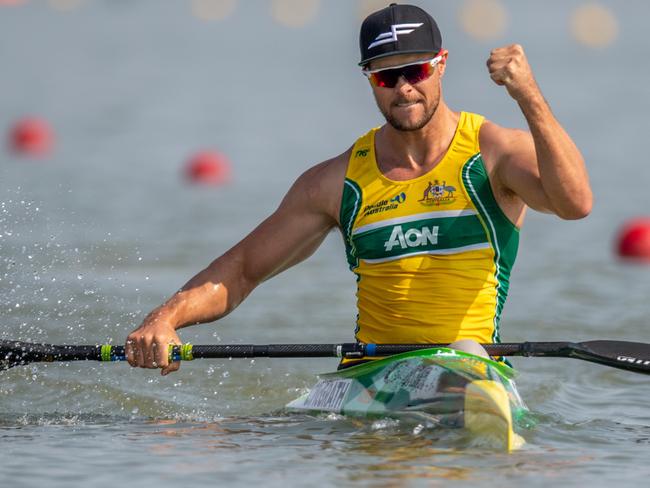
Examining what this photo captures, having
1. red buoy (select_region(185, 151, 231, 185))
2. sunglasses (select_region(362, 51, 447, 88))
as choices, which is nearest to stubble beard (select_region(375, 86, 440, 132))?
sunglasses (select_region(362, 51, 447, 88))

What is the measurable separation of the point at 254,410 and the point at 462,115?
2.08 m

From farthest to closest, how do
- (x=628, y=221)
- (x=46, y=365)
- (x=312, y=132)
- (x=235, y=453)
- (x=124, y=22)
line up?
(x=124, y=22) → (x=312, y=132) → (x=628, y=221) → (x=46, y=365) → (x=235, y=453)

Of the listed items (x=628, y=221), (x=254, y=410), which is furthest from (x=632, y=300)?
(x=254, y=410)

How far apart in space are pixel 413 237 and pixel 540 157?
817mm

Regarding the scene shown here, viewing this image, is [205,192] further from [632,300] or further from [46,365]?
[46,365]

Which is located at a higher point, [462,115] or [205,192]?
[205,192]

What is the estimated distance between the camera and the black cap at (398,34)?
19.2 feet

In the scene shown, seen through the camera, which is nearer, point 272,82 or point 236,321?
point 236,321

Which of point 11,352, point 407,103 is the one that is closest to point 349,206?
point 407,103

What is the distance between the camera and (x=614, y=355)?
603cm

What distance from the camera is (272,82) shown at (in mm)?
23750

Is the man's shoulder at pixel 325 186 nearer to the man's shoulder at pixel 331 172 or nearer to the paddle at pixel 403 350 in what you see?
the man's shoulder at pixel 331 172

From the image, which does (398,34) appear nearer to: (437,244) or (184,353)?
(437,244)

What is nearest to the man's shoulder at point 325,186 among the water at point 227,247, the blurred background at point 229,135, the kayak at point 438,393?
the kayak at point 438,393
